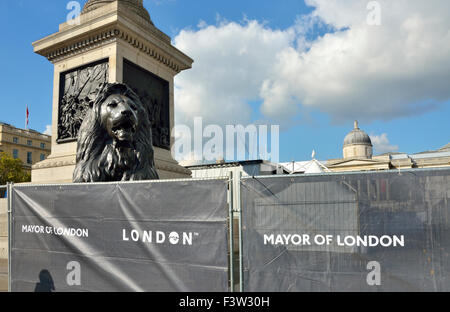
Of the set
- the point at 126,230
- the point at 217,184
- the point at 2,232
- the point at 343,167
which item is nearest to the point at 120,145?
the point at 126,230

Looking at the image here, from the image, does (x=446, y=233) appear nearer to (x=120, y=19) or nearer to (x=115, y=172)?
(x=115, y=172)

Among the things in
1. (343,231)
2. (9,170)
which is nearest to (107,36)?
(343,231)

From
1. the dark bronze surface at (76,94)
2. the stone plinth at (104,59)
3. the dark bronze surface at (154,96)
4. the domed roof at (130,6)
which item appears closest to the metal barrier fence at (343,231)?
the stone plinth at (104,59)

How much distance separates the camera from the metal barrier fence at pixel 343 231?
3.21 metres

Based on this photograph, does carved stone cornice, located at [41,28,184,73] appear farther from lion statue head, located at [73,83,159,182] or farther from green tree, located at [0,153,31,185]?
green tree, located at [0,153,31,185]

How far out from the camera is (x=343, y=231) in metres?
3.43

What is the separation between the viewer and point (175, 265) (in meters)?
3.96

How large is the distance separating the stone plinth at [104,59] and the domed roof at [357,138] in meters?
82.0

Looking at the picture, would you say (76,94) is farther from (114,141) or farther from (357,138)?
(357,138)

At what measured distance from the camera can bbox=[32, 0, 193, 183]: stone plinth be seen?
1137 centimetres

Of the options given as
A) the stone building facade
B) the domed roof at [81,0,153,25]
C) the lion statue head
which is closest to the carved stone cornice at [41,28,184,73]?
the domed roof at [81,0,153,25]

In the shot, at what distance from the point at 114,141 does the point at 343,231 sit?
405cm

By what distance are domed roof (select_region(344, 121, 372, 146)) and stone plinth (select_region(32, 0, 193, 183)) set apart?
81961 mm
